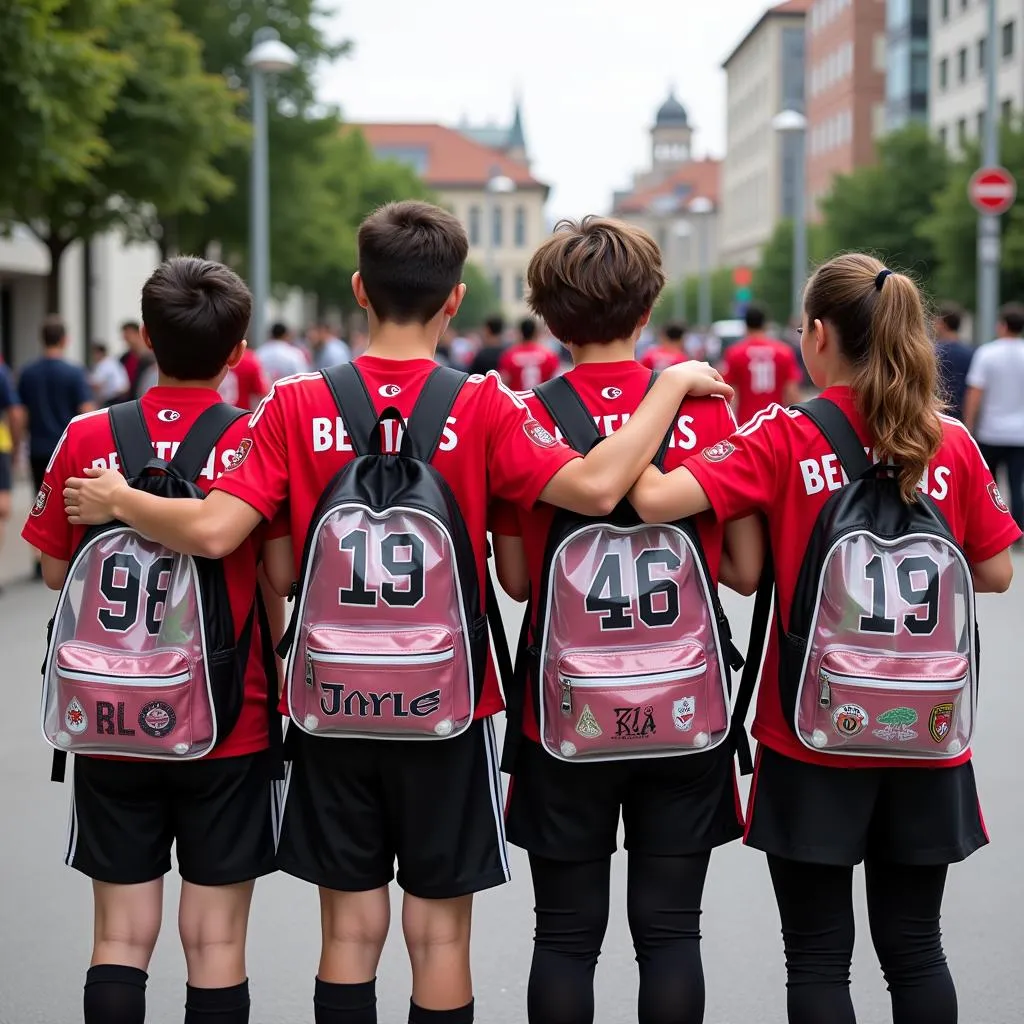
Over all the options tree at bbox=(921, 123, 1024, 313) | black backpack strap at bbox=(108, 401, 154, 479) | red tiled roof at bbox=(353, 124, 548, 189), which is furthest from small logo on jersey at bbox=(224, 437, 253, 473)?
red tiled roof at bbox=(353, 124, 548, 189)

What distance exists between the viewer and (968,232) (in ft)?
109

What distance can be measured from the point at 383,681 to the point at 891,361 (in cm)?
116

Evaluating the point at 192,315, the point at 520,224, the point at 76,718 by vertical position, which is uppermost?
the point at 520,224

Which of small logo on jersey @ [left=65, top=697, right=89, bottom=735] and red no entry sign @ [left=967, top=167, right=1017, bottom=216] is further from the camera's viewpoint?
red no entry sign @ [left=967, top=167, right=1017, bottom=216]

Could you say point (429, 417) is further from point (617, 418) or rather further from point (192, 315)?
point (192, 315)

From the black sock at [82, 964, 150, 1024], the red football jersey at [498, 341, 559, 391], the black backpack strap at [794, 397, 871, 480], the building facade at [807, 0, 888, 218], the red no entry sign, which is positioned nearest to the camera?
the black backpack strap at [794, 397, 871, 480]

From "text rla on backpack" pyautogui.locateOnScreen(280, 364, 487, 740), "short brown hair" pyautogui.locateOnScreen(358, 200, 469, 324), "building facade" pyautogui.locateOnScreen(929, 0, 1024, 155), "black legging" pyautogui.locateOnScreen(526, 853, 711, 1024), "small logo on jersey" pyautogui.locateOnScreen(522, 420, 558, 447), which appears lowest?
"black legging" pyautogui.locateOnScreen(526, 853, 711, 1024)

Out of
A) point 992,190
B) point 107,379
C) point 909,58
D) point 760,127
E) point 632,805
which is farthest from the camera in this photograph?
point 760,127

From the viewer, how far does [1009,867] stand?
18.3ft

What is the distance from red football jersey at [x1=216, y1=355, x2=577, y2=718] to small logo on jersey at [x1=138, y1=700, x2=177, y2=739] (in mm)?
427

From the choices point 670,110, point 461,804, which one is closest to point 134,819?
point 461,804

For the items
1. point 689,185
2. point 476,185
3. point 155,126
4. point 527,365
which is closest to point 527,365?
point 527,365

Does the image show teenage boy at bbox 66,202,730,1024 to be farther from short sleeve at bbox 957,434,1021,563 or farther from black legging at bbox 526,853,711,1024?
short sleeve at bbox 957,434,1021,563

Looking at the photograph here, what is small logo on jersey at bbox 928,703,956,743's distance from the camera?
317 centimetres
